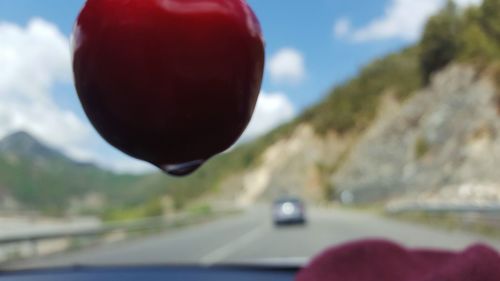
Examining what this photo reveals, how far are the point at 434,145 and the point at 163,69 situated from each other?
164 feet

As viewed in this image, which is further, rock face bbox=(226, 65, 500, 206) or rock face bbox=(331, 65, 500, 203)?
rock face bbox=(331, 65, 500, 203)

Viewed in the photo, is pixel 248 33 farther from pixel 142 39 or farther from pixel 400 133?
pixel 400 133

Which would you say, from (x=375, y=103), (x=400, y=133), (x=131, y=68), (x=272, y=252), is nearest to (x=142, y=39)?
(x=131, y=68)

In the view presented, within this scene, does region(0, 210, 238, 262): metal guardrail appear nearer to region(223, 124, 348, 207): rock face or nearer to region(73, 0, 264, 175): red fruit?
region(73, 0, 264, 175): red fruit

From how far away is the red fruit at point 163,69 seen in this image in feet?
1.43

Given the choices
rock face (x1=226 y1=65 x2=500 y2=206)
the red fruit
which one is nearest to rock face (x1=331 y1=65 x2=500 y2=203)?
rock face (x1=226 y1=65 x2=500 y2=206)

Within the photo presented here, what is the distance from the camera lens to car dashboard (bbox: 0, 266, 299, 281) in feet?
13.1

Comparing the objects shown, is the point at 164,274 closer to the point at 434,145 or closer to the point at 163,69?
the point at 163,69

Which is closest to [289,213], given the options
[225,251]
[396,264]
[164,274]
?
[225,251]

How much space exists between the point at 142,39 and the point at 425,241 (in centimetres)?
1907

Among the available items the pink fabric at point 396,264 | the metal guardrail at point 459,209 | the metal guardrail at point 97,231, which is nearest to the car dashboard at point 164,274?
the pink fabric at point 396,264

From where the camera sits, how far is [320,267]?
110cm

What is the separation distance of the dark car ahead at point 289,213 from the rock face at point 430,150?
2.05 metres

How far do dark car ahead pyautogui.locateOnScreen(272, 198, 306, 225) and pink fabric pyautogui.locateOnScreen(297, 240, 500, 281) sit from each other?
107 ft
